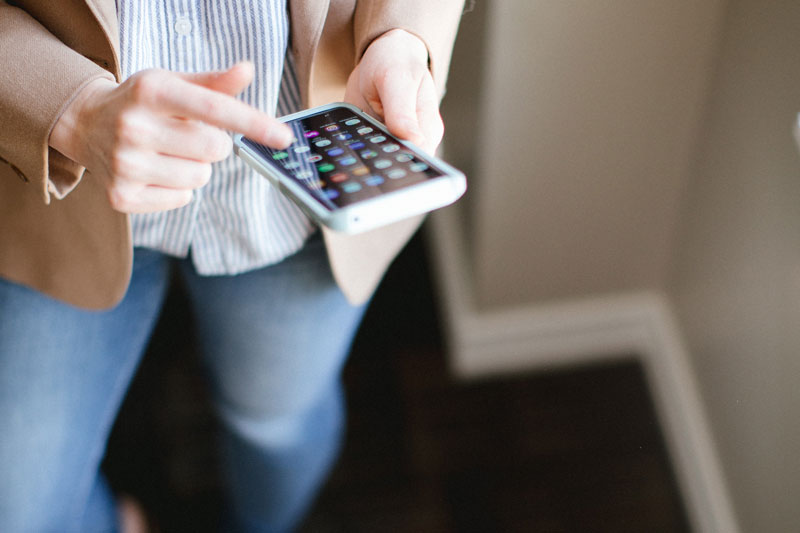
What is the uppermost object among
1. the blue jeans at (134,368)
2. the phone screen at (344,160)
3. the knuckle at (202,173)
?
the knuckle at (202,173)

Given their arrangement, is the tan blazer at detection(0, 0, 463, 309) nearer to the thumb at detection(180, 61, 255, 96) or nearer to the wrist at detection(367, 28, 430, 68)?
the wrist at detection(367, 28, 430, 68)

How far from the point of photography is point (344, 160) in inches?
20.1

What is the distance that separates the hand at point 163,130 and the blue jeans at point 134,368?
0.81ft

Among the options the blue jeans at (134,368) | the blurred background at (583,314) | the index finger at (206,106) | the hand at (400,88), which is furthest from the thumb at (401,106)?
the blurred background at (583,314)

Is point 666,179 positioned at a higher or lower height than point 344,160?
lower

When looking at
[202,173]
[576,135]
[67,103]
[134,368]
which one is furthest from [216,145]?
[576,135]

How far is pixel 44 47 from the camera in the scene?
49cm

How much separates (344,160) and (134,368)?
417 millimetres

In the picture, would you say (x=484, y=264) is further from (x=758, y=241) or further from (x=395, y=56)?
(x=395, y=56)

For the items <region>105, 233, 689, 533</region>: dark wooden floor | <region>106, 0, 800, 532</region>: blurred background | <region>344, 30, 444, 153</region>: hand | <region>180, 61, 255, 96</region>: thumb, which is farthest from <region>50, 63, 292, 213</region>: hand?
<region>105, 233, 689, 533</region>: dark wooden floor

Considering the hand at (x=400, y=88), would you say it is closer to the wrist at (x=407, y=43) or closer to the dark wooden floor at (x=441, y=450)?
the wrist at (x=407, y=43)

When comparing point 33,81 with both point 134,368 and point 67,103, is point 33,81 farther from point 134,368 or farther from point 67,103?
point 134,368

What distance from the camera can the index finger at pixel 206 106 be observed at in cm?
41

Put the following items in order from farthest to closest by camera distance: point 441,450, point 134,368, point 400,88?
point 441,450
point 134,368
point 400,88
